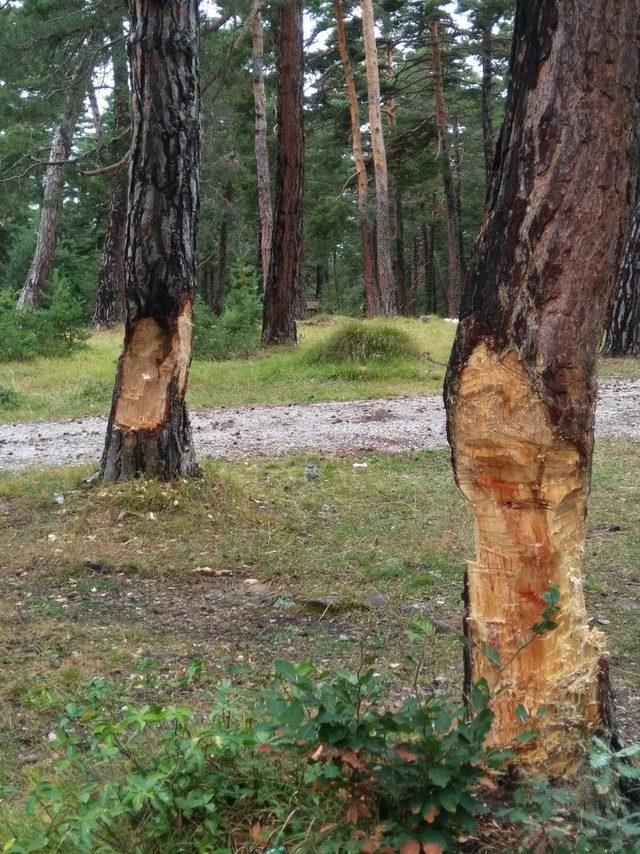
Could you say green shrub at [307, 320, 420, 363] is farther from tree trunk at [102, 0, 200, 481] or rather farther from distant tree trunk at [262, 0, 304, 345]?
tree trunk at [102, 0, 200, 481]

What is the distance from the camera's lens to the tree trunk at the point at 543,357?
93.0 inches

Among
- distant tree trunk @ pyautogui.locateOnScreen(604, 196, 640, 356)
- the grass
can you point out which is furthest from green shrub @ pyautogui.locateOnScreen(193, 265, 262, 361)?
the grass

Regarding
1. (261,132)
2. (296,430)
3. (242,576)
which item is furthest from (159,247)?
(261,132)

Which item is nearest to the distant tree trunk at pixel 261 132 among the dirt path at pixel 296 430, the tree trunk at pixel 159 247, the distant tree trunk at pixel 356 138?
the distant tree trunk at pixel 356 138

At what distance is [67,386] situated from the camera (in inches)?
507

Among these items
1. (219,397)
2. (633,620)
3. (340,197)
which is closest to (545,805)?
(633,620)

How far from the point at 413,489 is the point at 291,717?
476cm

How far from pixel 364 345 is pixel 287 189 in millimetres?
3870

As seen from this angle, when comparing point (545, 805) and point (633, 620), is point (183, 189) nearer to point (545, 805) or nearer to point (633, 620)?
point (633, 620)

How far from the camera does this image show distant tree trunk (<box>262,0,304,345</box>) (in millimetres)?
15594

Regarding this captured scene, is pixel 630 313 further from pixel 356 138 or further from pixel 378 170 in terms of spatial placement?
pixel 356 138

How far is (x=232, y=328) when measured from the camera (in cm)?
1577

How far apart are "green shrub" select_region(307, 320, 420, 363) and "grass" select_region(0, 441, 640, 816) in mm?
6150

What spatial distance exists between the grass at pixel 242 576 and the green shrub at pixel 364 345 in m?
6.15
